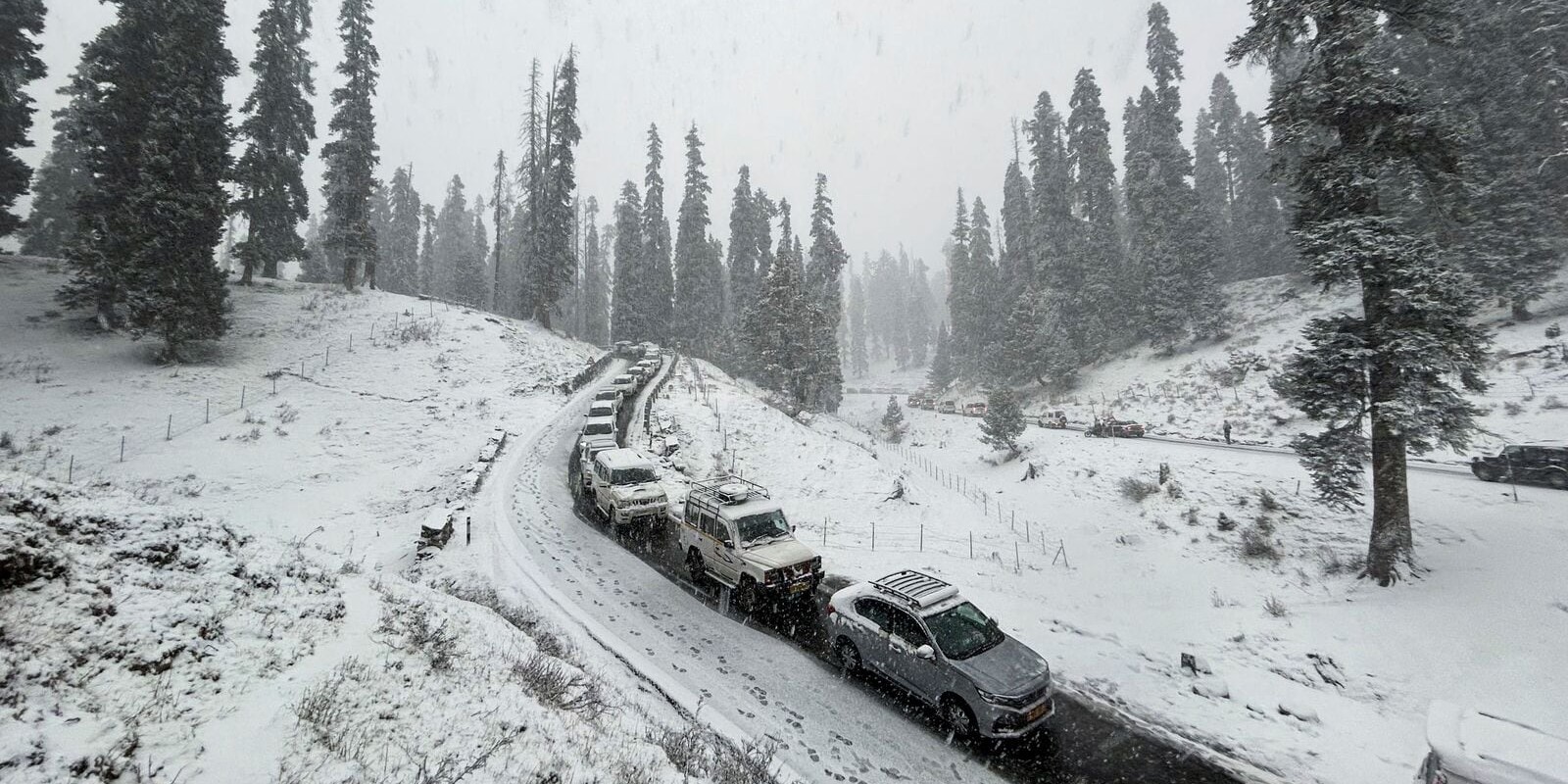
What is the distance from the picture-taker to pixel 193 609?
5129mm

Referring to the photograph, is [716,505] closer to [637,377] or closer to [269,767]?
[269,767]

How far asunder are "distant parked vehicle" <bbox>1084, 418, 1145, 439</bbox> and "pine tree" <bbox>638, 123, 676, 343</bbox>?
42.2 metres

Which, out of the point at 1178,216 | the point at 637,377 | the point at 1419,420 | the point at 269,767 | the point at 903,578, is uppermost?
the point at 1178,216

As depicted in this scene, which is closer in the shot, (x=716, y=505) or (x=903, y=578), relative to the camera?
(x=903, y=578)

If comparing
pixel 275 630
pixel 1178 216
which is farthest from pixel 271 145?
pixel 1178 216

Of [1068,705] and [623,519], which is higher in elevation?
[623,519]

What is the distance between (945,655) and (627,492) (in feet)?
33.4

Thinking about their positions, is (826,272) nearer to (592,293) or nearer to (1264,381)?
(1264,381)

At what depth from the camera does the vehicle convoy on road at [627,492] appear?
15.6 m

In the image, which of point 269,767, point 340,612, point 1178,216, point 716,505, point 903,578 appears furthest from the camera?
point 1178,216

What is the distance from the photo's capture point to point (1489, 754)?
538 cm

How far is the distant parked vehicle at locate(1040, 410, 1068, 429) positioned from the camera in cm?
3603

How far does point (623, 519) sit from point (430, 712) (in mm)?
10284

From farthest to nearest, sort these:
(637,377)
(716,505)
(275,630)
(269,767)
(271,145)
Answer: (637,377)
(271,145)
(716,505)
(275,630)
(269,767)
